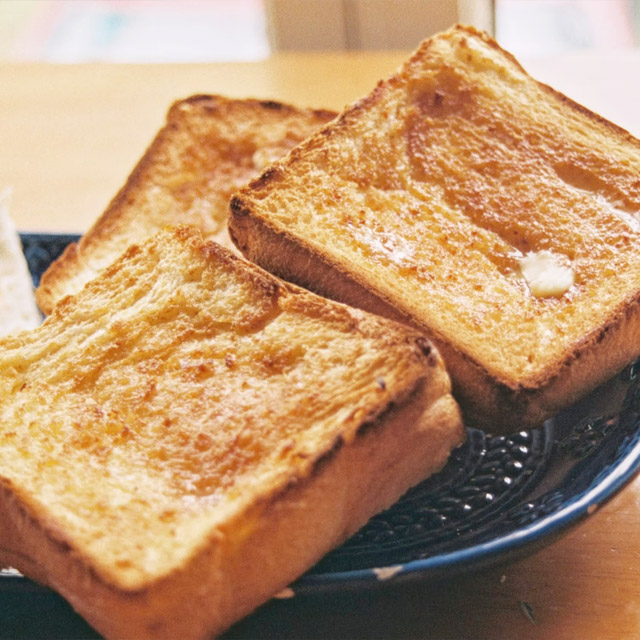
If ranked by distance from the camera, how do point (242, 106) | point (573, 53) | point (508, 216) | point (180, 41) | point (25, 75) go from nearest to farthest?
point (508, 216)
point (242, 106)
point (573, 53)
point (25, 75)
point (180, 41)

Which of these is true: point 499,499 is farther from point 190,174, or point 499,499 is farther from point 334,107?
point 334,107

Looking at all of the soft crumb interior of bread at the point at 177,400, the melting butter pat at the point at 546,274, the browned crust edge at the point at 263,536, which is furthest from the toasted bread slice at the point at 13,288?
the melting butter pat at the point at 546,274

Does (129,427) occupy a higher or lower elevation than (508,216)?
lower

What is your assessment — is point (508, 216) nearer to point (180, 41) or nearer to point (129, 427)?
point (129, 427)

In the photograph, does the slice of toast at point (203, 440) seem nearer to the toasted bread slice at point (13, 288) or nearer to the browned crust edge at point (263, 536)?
the browned crust edge at point (263, 536)

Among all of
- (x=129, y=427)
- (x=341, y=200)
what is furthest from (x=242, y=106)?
(x=129, y=427)

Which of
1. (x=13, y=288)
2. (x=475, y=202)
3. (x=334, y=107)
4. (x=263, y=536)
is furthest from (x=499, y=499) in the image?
(x=334, y=107)
